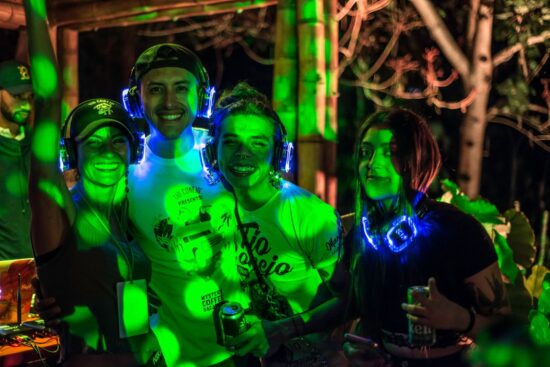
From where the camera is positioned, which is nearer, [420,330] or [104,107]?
[420,330]

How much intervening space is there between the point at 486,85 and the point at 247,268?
6.49 meters

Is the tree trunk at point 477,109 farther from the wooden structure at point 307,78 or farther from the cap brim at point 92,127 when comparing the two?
the cap brim at point 92,127

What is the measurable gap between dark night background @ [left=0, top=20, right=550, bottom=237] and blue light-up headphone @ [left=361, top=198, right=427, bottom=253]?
681 centimetres

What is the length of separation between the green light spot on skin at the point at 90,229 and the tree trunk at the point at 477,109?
6589mm

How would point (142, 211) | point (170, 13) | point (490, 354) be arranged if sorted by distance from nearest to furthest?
1. point (490, 354)
2. point (142, 211)
3. point (170, 13)

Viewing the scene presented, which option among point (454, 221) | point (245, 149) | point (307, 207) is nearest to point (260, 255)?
point (307, 207)

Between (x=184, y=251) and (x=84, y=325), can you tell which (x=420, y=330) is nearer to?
(x=184, y=251)

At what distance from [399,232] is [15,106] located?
3032 millimetres

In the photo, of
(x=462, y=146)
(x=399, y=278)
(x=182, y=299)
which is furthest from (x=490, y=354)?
(x=462, y=146)

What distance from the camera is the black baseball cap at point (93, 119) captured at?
239 centimetres

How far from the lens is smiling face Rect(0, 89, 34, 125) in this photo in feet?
14.7

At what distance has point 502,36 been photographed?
30.1 feet

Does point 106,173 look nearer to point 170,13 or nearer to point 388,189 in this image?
point 388,189

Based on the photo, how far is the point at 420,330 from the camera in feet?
7.10
